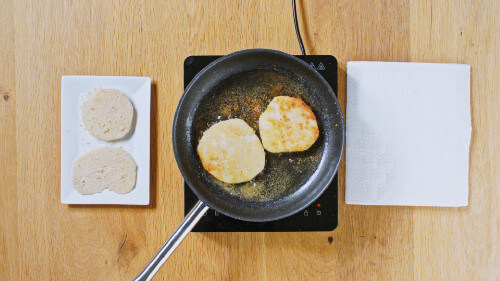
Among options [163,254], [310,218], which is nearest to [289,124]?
[310,218]

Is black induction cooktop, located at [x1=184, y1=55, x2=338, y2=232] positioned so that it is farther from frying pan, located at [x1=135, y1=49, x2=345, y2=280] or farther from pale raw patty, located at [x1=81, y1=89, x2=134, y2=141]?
pale raw patty, located at [x1=81, y1=89, x2=134, y2=141]

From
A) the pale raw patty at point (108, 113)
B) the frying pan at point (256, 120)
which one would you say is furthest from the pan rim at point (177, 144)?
the pale raw patty at point (108, 113)

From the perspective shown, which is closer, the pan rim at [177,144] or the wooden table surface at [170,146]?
the pan rim at [177,144]

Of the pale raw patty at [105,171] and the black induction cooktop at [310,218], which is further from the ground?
the pale raw patty at [105,171]

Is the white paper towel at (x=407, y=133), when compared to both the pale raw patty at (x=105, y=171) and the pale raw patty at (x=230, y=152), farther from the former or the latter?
the pale raw patty at (x=105, y=171)

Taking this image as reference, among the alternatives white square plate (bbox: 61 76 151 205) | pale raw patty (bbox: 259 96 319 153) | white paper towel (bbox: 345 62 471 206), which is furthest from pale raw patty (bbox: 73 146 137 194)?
white paper towel (bbox: 345 62 471 206)

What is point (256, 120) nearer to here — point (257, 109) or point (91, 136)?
point (257, 109)
